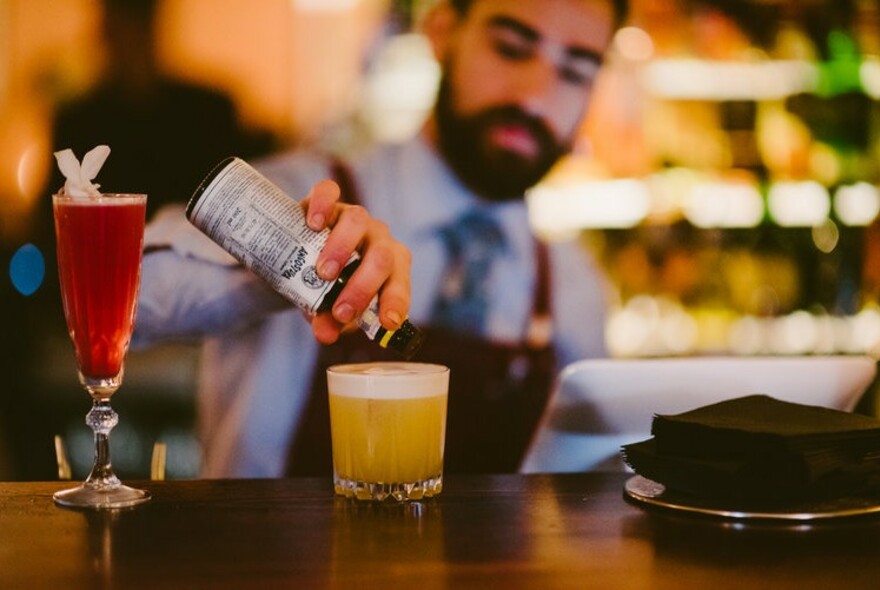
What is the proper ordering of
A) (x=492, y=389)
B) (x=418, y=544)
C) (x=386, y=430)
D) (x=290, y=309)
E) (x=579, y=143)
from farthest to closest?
1. (x=579, y=143)
2. (x=492, y=389)
3. (x=290, y=309)
4. (x=386, y=430)
5. (x=418, y=544)

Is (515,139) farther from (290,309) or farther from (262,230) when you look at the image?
(262,230)

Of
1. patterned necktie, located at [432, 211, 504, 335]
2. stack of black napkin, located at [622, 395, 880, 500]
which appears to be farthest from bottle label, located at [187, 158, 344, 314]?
patterned necktie, located at [432, 211, 504, 335]

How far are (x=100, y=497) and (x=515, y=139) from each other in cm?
219

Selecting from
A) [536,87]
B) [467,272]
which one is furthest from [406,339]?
[536,87]

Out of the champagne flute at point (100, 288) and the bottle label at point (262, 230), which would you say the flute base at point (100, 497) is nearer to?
the champagne flute at point (100, 288)

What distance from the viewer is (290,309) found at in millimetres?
2639

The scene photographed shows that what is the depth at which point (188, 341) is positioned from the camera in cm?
287

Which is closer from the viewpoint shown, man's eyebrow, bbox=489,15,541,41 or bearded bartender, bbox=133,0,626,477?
bearded bartender, bbox=133,0,626,477

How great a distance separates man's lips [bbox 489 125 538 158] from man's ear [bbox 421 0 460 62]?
26 centimetres

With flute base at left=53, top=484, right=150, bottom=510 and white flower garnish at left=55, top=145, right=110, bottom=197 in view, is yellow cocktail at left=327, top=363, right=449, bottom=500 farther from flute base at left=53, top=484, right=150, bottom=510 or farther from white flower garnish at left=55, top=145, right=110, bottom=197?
white flower garnish at left=55, top=145, right=110, bottom=197

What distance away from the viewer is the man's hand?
1.08 m

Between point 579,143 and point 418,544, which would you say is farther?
point 579,143

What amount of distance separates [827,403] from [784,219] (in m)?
2.13

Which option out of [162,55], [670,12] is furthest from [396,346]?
[670,12]
